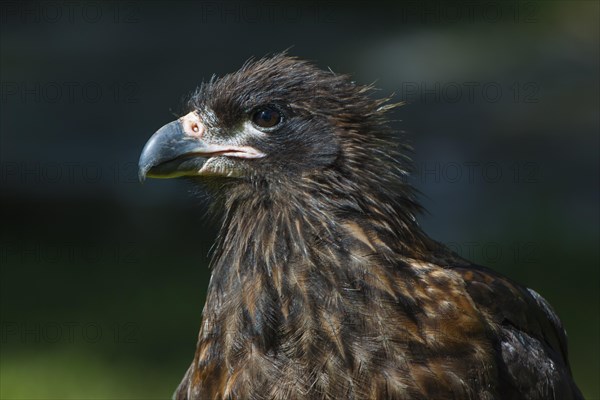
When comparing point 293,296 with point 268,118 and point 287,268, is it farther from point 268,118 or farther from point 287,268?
point 268,118

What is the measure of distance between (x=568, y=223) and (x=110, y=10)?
20.1 feet

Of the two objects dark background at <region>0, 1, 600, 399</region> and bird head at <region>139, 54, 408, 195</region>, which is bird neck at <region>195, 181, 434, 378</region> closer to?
bird head at <region>139, 54, 408, 195</region>

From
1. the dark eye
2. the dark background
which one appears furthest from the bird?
the dark background

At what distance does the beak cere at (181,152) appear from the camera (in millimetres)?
3908

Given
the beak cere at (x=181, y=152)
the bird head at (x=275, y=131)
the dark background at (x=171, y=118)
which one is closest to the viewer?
the bird head at (x=275, y=131)

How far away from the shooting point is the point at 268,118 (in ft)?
12.7

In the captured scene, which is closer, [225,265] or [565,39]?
[225,265]

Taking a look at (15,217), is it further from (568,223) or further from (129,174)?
(568,223)

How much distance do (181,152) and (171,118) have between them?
22.7 ft

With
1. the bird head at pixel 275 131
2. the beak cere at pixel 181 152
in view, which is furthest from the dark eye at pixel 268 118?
the beak cere at pixel 181 152

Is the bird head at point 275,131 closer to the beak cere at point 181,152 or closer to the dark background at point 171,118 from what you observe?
the beak cere at point 181,152

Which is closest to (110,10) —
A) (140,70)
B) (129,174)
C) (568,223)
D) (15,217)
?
(140,70)

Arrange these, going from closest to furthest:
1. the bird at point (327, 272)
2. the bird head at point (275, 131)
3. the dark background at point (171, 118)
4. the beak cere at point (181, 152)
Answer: the bird at point (327, 272) < the bird head at point (275, 131) < the beak cere at point (181, 152) < the dark background at point (171, 118)

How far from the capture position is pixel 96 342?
7734 millimetres
